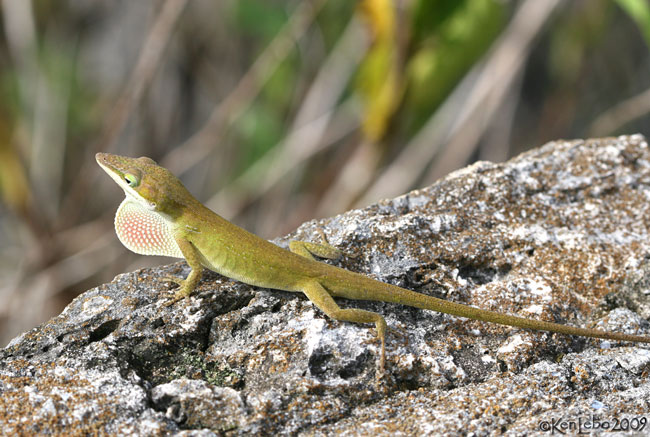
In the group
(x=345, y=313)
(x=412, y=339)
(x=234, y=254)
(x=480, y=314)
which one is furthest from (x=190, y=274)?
(x=480, y=314)

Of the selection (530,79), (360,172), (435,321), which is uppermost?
(530,79)

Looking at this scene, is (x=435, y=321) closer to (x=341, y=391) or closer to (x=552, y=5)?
(x=341, y=391)

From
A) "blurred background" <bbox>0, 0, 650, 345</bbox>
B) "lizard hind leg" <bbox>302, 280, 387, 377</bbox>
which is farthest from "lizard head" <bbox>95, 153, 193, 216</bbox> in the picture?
"blurred background" <bbox>0, 0, 650, 345</bbox>

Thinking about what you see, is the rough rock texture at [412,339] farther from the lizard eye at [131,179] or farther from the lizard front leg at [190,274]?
the lizard eye at [131,179]

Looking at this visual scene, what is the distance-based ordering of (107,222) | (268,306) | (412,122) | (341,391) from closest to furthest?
(341,391)
(268,306)
(412,122)
(107,222)

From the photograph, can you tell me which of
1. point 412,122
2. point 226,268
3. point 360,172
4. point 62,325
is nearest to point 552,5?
point 412,122

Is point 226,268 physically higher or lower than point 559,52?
lower
